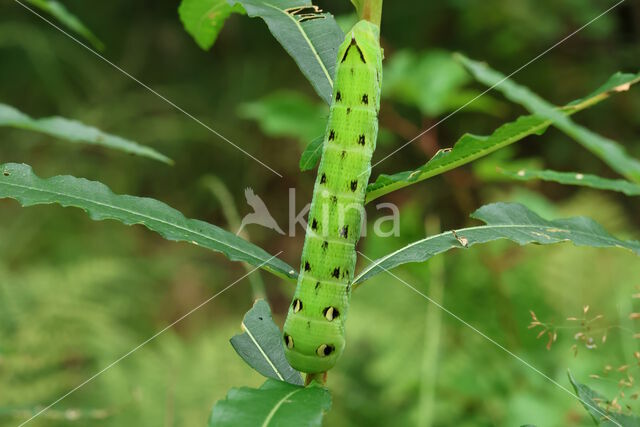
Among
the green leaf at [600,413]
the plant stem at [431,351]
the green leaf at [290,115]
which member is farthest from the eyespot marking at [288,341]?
the green leaf at [290,115]

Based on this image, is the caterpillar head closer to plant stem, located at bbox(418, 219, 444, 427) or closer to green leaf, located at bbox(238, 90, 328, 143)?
plant stem, located at bbox(418, 219, 444, 427)

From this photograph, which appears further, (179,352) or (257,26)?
(257,26)

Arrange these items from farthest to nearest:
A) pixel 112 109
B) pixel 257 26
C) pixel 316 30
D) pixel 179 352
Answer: pixel 257 26, pixel 112 109, pixel 179 352, pixel 316 30

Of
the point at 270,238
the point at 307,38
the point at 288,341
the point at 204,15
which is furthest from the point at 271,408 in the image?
the point at 270,238

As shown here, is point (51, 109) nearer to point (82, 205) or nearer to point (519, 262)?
point (519, 262)

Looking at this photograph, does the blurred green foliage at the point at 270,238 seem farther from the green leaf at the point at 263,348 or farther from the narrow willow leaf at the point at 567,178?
the narrow willow leaf at the point at 567,178

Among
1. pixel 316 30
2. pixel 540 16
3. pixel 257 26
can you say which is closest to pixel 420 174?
pixel 316 30

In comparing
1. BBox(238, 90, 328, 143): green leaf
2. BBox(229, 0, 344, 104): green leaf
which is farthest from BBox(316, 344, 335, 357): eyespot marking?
BBox(238, 90, 328, 143): green leaf

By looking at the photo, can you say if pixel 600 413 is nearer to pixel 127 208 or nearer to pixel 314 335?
pixel 314 335
